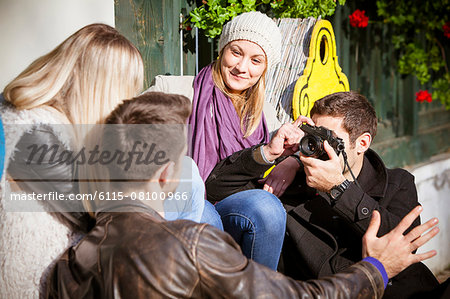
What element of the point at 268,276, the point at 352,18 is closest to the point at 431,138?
the point at 352,18

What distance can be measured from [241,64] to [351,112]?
63cm

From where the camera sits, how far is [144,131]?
1.45 meters

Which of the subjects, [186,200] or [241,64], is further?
[241,64]

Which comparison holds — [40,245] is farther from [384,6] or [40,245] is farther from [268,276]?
[384,6]

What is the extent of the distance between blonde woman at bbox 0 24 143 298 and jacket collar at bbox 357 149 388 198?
1.29m

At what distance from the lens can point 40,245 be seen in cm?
152

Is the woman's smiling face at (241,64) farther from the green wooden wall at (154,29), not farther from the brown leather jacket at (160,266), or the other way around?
the brown leather jacket at (160,266)

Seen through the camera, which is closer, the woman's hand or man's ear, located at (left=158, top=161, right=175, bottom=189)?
man's ear, located at (left=158, top=161, right=175, bottom=189)

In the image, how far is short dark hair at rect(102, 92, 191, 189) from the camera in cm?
145

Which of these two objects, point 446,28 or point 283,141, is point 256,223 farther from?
point 446,28

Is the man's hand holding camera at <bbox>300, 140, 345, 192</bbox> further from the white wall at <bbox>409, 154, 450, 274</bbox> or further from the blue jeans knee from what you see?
the white wall at <bbox>409, 154, 450, 274</bbox>

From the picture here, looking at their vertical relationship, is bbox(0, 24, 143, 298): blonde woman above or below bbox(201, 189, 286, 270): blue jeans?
above

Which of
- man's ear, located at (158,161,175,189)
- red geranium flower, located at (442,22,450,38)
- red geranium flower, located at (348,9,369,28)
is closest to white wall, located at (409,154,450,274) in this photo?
red geranium flower, located at (348,9,369,28)

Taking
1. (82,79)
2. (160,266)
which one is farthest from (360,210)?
(82,79)
